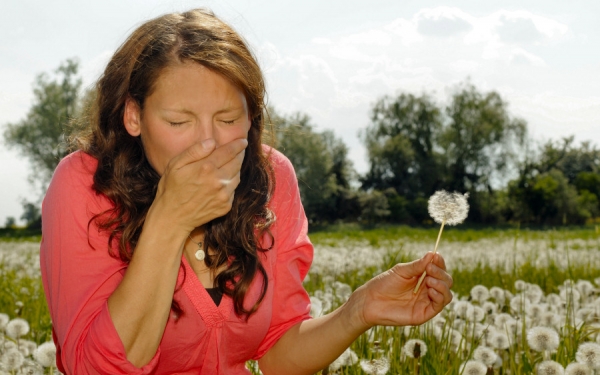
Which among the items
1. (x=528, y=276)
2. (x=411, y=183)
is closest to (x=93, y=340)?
(x=528, y=276)

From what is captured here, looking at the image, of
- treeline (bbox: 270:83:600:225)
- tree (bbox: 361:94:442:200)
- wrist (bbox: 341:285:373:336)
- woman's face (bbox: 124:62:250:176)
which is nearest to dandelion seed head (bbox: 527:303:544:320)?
wrist (bbox: 341:285:373:336)

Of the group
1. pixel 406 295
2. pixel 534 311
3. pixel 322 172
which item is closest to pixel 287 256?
pixel 406 295

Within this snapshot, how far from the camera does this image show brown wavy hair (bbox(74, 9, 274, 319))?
2.31 meters

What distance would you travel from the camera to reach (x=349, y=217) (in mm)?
49250

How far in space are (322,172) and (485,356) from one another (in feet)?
170

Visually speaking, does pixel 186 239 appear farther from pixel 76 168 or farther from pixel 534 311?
pixel 534 311

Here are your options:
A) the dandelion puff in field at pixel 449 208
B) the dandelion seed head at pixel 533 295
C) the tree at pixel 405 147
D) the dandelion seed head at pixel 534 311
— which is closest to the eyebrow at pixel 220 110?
the dandelion puff in field at pixel 449 208

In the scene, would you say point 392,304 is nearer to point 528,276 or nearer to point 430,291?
point 430,291

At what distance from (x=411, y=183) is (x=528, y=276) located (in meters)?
48.0

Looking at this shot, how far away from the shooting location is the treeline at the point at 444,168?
44312 mm

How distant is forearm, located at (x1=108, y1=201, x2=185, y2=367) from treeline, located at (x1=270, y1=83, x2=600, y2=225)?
39.8 metres

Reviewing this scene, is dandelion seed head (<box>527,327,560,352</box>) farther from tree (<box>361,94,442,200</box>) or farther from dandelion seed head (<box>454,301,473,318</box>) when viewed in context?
tree (<box>361,94,442,200</box>)

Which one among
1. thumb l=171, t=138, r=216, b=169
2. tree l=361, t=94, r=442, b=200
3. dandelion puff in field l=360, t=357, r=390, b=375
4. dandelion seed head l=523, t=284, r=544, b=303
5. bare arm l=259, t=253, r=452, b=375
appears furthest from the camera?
tree l=361, t=94, r=442, b=200

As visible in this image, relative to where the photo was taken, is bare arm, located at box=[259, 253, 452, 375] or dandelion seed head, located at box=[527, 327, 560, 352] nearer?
bare arm, located at box=[259, 253, 452, 375]
